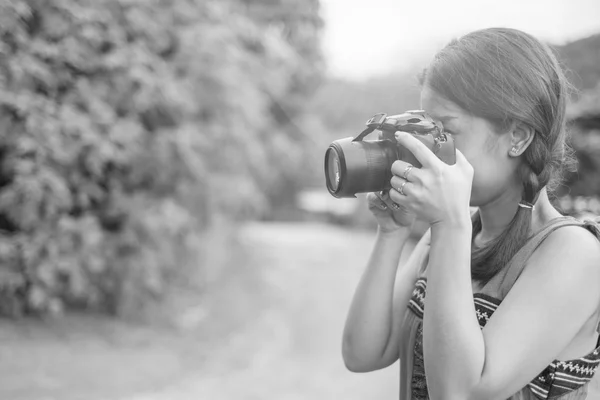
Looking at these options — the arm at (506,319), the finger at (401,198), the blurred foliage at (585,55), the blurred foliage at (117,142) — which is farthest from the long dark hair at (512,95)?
the blurred foliage at (585,55)

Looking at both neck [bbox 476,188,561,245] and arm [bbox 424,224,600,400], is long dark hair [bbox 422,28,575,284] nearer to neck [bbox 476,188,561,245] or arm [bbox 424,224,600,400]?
neck [bbox 476,188,561,245]

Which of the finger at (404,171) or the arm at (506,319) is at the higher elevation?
the finger at (404,171)

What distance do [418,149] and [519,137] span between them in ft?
0.80

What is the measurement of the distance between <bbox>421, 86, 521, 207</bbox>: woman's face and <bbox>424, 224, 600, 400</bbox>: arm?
0.17m

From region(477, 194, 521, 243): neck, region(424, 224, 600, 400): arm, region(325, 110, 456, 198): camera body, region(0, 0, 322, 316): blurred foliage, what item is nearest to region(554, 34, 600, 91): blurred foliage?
region(0, 0, 322, 316): blurred foliage

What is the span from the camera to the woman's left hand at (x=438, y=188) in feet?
3.38

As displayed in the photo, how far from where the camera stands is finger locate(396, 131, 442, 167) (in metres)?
1.04

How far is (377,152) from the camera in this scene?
3.89ft

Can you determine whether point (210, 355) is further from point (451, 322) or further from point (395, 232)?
point (451, 322)

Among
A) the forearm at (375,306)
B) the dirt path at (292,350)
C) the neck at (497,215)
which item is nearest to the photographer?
the neck at (497,215)

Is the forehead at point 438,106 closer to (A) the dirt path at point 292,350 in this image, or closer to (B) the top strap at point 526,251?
(B) the top strap at point 526,251

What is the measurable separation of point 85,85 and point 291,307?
3197 mm

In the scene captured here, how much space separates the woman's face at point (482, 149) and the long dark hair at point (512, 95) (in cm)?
2

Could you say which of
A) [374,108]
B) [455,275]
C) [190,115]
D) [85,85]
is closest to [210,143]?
[190,115]
